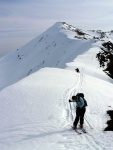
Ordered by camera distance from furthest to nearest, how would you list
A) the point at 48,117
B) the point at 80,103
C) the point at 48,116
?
the point at 48,116
the point at 48,117
the point at 80,103

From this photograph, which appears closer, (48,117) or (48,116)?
(48,117)

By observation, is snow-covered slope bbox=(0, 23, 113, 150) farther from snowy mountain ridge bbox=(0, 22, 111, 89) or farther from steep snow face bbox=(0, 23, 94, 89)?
snowy mountain ridge bbox=(0, 22, 111, 89)

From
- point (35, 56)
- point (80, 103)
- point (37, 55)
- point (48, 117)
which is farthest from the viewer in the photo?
point (35, 56)

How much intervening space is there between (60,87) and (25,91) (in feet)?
12.7

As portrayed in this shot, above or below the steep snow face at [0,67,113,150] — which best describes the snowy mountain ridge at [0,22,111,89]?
above

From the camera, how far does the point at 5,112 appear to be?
19.5 m

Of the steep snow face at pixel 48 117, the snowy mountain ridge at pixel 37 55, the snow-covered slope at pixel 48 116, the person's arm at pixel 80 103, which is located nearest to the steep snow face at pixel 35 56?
the snowy mountain ridge at pixel 37 55

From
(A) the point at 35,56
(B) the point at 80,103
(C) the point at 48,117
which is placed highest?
(A) the point at 35,56

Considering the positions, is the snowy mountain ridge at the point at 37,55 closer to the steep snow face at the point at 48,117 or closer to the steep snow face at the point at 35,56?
the steep snow face at the point at 35,56

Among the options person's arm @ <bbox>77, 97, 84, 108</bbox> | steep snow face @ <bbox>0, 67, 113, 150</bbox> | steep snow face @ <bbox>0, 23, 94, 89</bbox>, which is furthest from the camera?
steep snow face @ <bbox>0, 23, 94, 89</bbox>

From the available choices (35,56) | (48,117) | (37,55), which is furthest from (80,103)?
(35,56)

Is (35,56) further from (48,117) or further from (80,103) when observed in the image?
(80,103)

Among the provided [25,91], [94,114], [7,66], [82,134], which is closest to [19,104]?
[25,91]

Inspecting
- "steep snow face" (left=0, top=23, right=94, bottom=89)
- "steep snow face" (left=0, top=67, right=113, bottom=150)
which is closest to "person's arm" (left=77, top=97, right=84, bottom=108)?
"steep snow face" (left=0, top=67, right=113, bottom=150)
